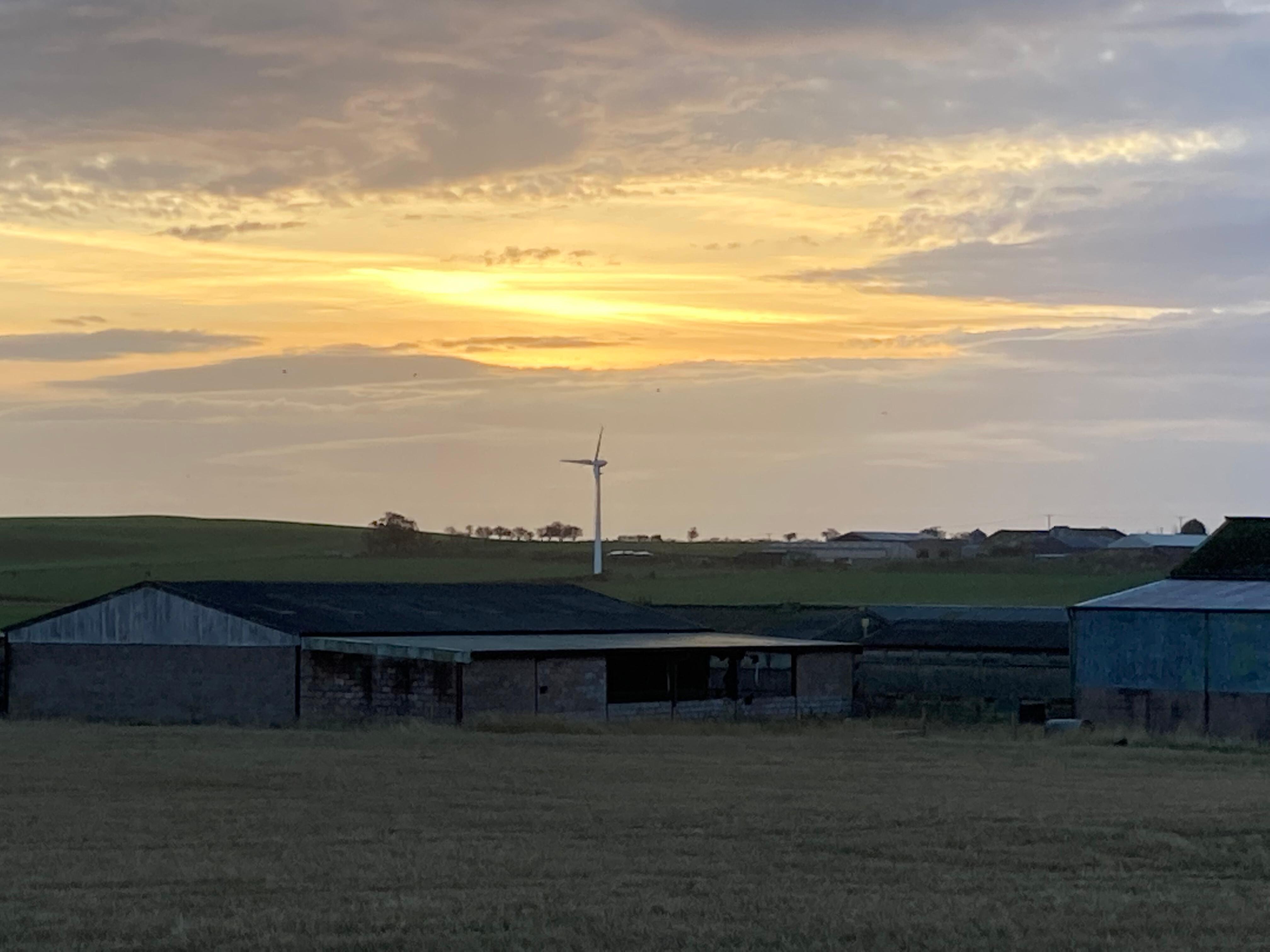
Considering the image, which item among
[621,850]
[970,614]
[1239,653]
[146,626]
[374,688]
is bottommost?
[621,850]

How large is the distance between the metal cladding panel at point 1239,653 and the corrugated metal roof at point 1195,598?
0.89 ft

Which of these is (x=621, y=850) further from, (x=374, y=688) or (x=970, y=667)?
(x=970, y=667)

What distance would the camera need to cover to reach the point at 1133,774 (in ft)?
116

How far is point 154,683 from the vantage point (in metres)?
52.0

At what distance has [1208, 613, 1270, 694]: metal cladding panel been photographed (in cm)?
4772

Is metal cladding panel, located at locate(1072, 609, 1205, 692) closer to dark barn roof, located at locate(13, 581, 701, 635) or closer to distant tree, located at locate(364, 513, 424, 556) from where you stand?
dark barn roof, located at locate(13, 581, 701, 635)

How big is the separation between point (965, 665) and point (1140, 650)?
8638 millimetres

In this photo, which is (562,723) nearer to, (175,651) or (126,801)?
(175,651)

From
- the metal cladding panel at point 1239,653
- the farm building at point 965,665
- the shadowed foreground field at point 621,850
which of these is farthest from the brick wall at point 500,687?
the metal cladding panel at point 1239,653

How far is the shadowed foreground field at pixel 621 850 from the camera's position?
17.5 meters

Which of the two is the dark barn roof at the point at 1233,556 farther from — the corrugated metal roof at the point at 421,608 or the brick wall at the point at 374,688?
the brick wall at the point at 374,688

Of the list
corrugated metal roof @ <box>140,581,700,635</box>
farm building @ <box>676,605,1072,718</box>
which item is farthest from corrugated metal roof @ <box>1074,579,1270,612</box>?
corrugated metal roof @ <box>140,581,700,635</box>

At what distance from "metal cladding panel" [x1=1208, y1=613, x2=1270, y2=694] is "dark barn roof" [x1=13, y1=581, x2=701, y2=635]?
55.5 feet

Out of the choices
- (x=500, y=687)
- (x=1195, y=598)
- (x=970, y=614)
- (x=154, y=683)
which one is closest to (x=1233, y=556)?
(x=1195, y=598)
